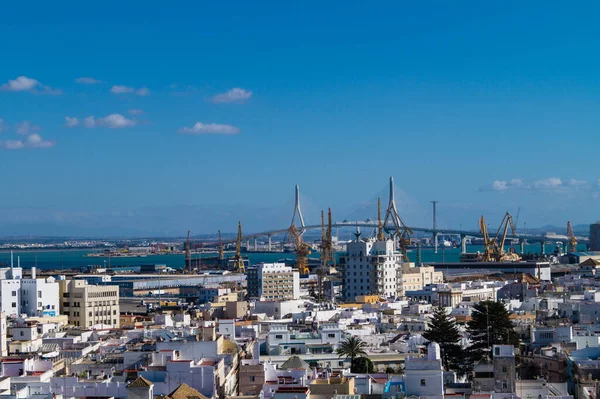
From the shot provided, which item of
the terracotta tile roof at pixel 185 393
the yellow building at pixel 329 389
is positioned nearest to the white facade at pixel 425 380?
the yellow building at pixel 329 389

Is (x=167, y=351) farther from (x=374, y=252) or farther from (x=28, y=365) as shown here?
(x=374, y=252)

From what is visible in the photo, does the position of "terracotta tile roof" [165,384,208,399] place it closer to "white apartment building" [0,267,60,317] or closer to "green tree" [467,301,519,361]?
"green tree" [467,301,519,361]

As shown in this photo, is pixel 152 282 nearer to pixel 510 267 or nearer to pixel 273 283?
pixel 273 283

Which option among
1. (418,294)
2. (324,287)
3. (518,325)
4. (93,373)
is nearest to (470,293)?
(418,294)

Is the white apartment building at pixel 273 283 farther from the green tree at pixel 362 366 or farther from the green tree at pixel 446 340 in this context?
the green tree at pixel 362 366

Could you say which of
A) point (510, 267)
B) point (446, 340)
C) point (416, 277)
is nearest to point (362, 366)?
point (446, 340)

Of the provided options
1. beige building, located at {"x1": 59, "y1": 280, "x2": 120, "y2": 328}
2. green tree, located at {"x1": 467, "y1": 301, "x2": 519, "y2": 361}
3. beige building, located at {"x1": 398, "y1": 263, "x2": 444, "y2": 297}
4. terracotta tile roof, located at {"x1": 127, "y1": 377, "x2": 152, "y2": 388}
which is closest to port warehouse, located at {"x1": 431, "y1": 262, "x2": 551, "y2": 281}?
beige building, located at {"x1": 398, "y1": 263, "x2": 444, "y2": 297}

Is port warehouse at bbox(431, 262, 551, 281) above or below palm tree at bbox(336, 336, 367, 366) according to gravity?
above
